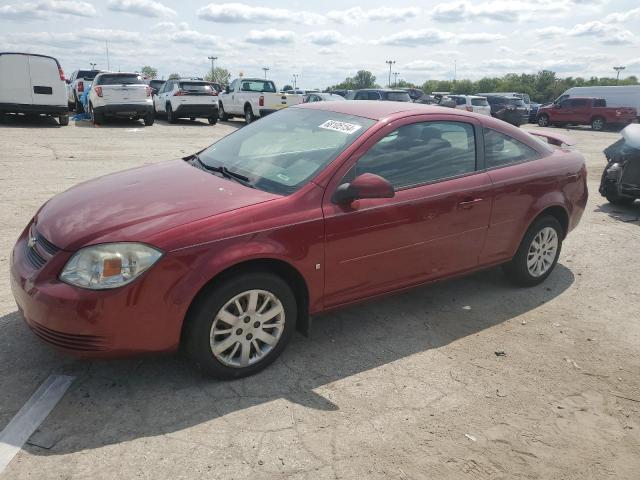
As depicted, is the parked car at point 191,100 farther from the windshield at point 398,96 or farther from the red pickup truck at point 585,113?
the red pickup truck at point 585,113

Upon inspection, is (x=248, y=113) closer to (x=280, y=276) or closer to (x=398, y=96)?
(x=398, y=96)

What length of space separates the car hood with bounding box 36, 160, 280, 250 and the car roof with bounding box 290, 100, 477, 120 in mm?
1069

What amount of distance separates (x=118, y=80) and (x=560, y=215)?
582 inches

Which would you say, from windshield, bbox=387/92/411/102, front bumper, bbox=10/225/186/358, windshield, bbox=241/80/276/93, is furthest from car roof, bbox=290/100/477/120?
windshield, bbox=387/92/411/102

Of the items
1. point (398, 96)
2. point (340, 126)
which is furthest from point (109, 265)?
point (398, 96)

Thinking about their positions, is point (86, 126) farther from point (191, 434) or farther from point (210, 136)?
point (191, 434)

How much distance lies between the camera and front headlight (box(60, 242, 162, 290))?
275 cm

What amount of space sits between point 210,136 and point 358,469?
14.0 meters

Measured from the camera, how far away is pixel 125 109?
16.2 meters

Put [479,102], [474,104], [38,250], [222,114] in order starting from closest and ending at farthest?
[38,250]
[222,114]
[474,104]
[479,102]

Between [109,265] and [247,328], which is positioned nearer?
[109,265]

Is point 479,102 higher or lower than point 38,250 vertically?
lower

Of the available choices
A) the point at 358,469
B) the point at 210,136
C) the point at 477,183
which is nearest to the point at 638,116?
the point at 210,136

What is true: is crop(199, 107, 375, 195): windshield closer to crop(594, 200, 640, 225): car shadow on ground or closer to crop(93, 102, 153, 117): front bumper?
crop(594, 200, 640, 225): car shadow on ground
